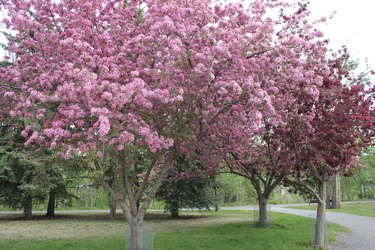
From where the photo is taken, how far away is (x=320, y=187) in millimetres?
12273

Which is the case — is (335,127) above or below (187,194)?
above

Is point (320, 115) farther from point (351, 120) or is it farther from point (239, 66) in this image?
point (239, 66)

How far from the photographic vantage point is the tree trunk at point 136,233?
9789mm

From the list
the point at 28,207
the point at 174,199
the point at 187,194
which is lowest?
the point at 28,207

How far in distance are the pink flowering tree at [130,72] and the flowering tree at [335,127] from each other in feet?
8.48

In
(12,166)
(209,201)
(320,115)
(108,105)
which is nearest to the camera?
(108,105)

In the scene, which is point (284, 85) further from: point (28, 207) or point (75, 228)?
point (28, 207)

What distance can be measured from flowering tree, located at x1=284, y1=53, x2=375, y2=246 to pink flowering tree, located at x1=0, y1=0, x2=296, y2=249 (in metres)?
2.58

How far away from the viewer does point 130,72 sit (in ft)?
27.5

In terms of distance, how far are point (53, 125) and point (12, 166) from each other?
17.4m

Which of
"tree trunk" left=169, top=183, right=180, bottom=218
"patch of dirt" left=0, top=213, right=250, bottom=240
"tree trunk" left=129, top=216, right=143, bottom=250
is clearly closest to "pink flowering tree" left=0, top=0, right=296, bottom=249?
"tree trunk" left=129, top=216, right=143, bottom=250

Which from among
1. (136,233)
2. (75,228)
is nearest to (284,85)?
(136,233)

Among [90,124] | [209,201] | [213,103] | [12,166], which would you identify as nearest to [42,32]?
[90,124]

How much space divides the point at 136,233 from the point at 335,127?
610cm
